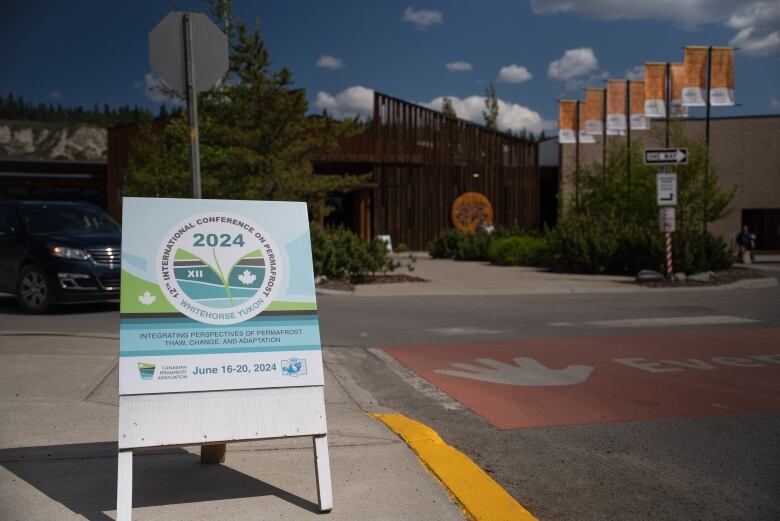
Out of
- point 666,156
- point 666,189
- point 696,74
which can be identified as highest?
point 696,74

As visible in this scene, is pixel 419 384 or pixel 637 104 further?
pixel 637 104

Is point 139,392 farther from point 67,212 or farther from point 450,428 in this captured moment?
point 67,212

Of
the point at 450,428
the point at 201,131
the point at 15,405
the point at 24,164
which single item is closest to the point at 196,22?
the point at 15,405

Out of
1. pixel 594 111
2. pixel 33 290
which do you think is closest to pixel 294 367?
pixel 33 290

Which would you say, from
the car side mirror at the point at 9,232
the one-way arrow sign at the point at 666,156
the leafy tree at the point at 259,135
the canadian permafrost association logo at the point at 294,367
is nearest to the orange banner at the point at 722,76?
the one-way arrow sign at the point at 666,156

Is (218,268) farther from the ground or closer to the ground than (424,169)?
closer to the ground

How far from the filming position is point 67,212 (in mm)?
13445

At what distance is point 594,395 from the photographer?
23.6 feet

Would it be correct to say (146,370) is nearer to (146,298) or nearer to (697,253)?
(146,298)

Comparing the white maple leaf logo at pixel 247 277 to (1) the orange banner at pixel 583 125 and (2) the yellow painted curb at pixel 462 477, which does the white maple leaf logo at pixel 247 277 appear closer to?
(2) the yellow painted curb at pixel 462 477

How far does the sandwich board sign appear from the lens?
13.0 ft

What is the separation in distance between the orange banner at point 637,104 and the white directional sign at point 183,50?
2912cm

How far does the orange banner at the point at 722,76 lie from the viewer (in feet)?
92.7

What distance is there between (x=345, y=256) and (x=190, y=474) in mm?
14376
